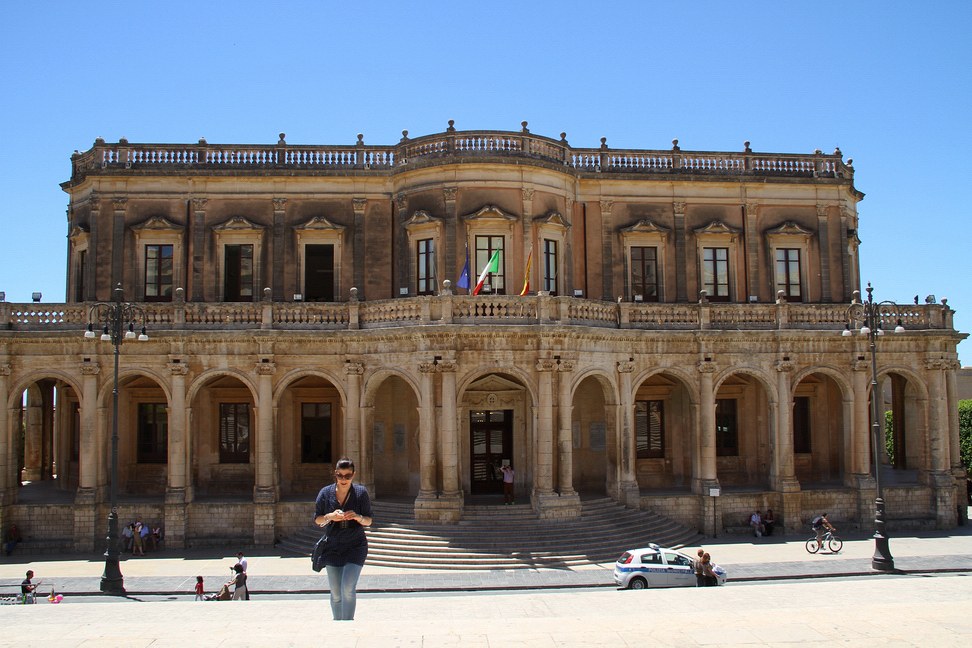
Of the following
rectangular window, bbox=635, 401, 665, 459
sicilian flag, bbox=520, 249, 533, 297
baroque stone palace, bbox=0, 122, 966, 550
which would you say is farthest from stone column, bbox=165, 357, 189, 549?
rectangular window, bbox=635, 401, 665, 459

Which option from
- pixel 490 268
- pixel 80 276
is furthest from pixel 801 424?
pixel 80 276

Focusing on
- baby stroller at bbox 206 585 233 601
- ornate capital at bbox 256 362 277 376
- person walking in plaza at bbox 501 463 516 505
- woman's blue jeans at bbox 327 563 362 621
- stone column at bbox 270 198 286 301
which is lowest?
baby stroller at bbox 206 585 233 601

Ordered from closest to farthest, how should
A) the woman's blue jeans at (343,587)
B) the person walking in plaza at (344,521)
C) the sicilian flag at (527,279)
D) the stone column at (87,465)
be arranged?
the person walking in plaza at (344,521) → the woman's blue jeans at (343,587) → the sicilian flag at (527,279) → the stone column at (87,465)

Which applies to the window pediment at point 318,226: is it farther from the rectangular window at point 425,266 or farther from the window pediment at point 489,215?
the window pediment at point 489,215

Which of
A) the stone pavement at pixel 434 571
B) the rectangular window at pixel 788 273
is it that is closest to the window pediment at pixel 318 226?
the stone pavement at pixel 434 571

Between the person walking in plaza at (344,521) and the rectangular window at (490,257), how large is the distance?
64.7ft

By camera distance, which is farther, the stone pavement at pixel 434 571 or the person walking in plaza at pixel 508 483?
the person walking in plaza at pixel 508 483

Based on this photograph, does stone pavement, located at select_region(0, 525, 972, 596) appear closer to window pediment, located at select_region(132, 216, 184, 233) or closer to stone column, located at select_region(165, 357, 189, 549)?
stone column, located at select_region(165, 357, 189, 549)

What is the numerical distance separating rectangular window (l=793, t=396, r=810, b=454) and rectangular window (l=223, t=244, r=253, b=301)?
23701 millimetres

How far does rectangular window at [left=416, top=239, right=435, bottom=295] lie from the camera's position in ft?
97.3

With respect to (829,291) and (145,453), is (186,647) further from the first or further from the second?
(829,291)

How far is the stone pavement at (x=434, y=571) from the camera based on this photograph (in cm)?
2189

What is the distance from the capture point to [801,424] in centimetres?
3278

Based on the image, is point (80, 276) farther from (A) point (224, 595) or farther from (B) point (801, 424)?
(B) point (801, 424)
